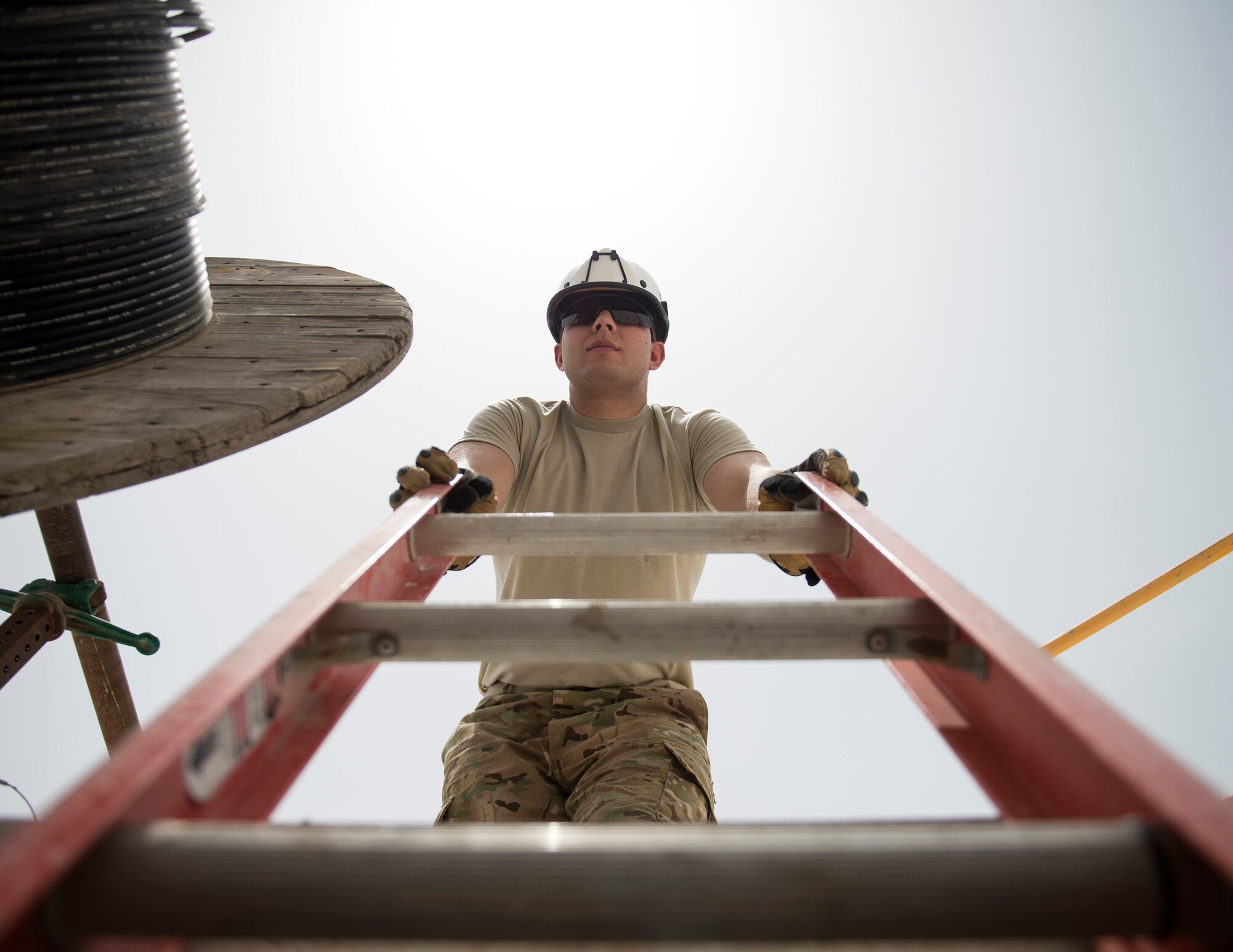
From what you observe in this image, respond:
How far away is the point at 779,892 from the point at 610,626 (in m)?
0.63

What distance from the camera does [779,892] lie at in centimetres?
83

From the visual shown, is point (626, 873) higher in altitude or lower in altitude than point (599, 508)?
higher

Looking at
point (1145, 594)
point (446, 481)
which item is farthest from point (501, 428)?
point (1145, 594)

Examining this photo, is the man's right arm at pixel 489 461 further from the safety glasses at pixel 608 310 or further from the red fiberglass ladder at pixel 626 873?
the red fiberglass ladder at pixel 626 873

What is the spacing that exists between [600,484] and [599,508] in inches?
4.7

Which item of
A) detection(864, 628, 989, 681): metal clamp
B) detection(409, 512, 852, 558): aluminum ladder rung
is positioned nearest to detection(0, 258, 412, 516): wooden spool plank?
detection(409, 512, 852, 558): aluminum ladder rung

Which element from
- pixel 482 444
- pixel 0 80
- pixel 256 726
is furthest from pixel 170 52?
pixel 256 726

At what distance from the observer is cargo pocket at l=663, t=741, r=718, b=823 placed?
2.48m

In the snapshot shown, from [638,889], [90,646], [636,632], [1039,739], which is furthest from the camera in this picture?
[90,646]

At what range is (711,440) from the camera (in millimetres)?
3332

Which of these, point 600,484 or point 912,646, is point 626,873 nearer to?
point 912,646

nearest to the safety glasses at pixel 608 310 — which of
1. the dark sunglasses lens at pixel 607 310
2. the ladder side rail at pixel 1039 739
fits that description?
the dark sunglasses lens at pixel 607 310

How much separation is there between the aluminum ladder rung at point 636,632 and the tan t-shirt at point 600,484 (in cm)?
145

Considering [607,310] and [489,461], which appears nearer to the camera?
[489,461]
